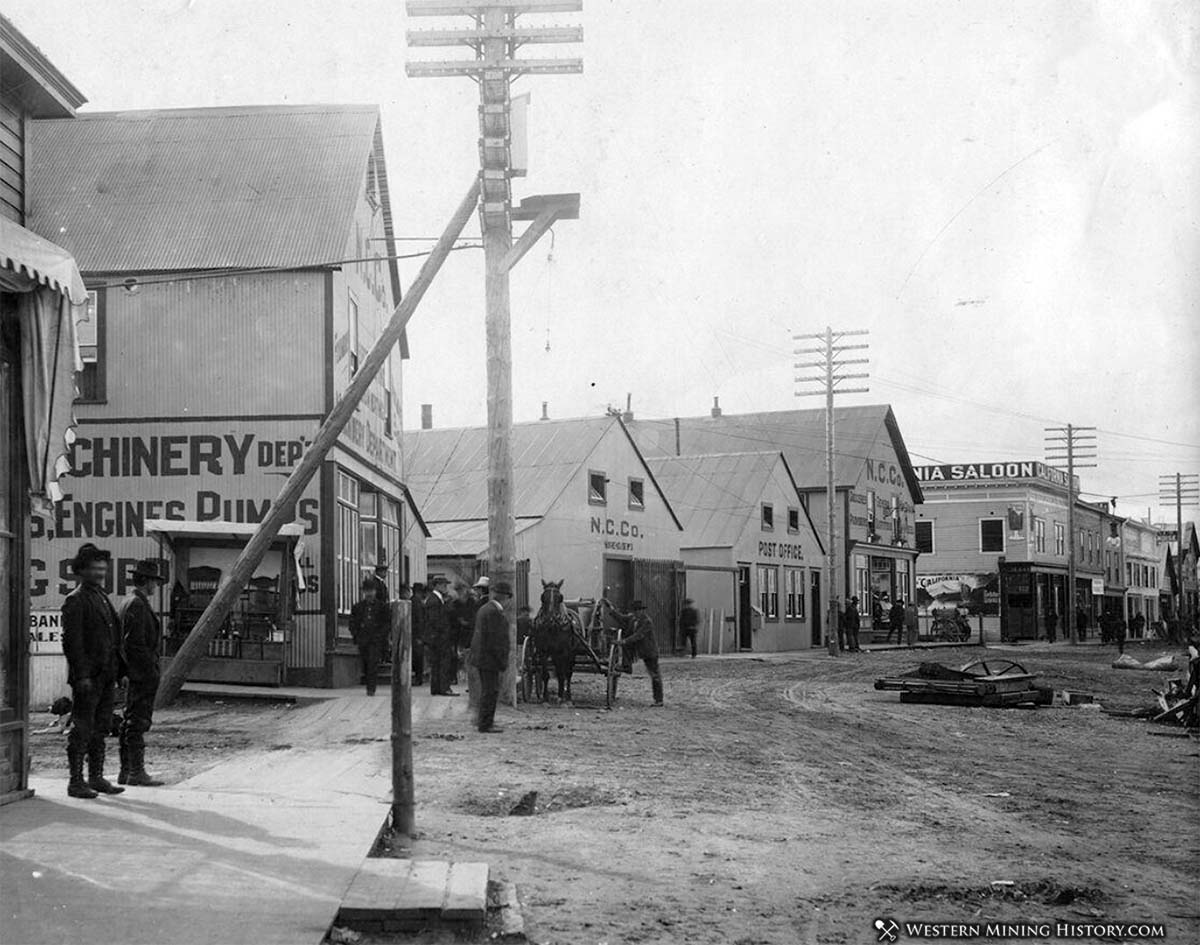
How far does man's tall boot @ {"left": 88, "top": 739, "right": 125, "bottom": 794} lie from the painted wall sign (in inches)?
2298

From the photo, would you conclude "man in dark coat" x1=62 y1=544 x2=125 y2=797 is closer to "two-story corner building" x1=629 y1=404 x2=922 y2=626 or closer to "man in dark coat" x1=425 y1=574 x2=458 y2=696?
"man in dark coat" x1=425 y1=574 x2=458 y2=696

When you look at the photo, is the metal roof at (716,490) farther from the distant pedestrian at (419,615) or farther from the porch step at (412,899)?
the porch step at (412,899)

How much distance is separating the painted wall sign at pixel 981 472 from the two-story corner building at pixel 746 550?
65.4 ft

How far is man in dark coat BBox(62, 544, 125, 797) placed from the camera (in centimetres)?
828

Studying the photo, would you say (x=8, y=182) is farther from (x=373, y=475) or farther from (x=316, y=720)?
(x=373, y=475)

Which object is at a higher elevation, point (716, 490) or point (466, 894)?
point (716, 490)

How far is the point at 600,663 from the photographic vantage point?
17578 millimetres

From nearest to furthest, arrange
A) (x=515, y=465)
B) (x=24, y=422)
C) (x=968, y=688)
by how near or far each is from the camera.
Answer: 1. (x=24, y=422)
2. (x=968, y=688)
3. (x=515, y=465)

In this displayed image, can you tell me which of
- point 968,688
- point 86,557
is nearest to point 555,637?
point 968,688

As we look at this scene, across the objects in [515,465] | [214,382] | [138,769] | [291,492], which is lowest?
[138,769]

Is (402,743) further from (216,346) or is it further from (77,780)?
(216,346)

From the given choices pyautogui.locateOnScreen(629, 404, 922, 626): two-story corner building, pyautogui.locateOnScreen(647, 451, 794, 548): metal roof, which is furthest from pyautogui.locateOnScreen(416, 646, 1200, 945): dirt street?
pyautogui.locateOnScreen(629, 404, 922, 626): two-story corner building

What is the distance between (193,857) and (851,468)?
4602 cm

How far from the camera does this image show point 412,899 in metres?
5.64
